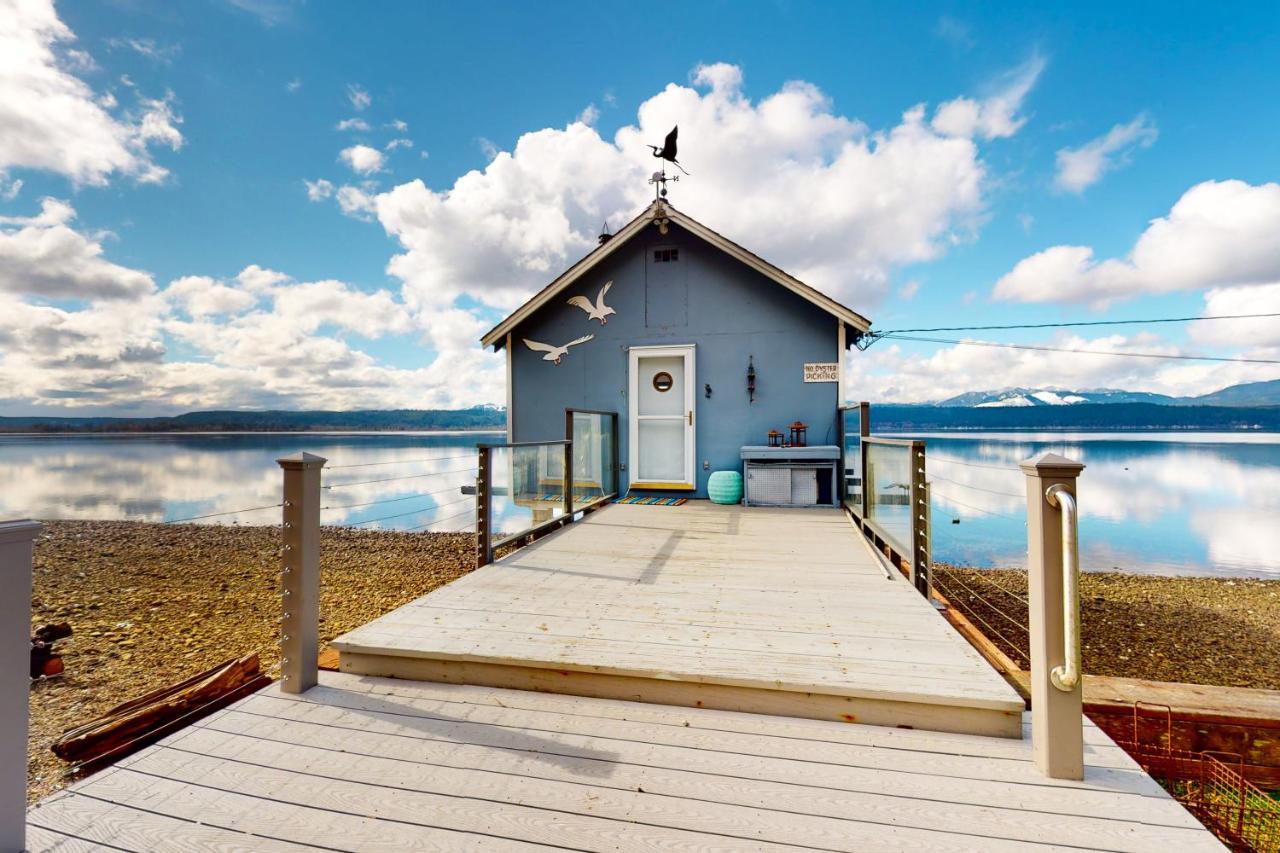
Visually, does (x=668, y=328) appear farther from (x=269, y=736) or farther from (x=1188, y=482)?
(x=1188, y=482)

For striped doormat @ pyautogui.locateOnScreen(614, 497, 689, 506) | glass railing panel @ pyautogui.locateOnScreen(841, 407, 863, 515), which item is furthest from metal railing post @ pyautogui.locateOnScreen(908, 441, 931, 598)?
striped doormat @ pyautogui.locateOnScreen(614, 497, 689, 506)

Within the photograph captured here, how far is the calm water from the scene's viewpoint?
12.3 m

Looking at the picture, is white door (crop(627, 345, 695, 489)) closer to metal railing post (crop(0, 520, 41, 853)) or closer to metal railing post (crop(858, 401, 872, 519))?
metal railing post (crop(858, 401, 872, 519))

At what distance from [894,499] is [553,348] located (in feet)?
17.4

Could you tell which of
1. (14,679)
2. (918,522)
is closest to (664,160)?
(918,522)

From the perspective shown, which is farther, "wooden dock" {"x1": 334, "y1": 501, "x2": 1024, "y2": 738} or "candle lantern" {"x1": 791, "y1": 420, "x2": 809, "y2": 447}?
"candle lantern" {"x1": 791, "y1": 420, "x2": 809, "y2": 447}

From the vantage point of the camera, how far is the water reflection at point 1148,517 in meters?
12.5

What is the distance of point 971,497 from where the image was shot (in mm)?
32281

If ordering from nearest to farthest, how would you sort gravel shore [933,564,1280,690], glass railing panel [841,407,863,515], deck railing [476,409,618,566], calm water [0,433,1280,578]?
deck railing [476,409,618,566] → gravel shore [933,564,1280,690] → glass railing panel [841,407,863,515] → calm water [0,433,1280,578]

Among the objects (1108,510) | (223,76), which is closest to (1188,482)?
(1108,510)

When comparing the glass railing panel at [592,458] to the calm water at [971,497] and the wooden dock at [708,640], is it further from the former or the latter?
the wooden dock at [708,640]

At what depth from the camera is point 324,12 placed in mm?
9977

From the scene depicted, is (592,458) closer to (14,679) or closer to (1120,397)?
(14,679)

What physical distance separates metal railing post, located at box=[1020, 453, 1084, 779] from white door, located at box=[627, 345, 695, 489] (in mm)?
5596
